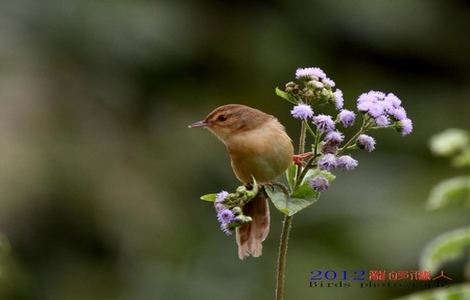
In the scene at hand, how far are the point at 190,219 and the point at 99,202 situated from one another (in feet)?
2.45

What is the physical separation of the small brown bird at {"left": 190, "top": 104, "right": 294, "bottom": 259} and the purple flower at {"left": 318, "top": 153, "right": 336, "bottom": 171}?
9cm

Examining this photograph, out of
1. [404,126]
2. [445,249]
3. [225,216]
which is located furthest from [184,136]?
[225,216]

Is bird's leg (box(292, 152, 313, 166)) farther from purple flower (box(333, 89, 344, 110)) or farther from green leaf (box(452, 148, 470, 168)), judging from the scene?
green leaf (box(452, 148, 470, 168))

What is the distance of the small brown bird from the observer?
6.44 feet

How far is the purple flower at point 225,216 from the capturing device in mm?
1866

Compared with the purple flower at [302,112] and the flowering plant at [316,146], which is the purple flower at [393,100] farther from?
the purple flower at [302,112]

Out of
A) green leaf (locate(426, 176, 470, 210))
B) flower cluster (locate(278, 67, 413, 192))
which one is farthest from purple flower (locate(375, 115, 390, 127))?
green leaf (locate(426, 176, 470, 210))

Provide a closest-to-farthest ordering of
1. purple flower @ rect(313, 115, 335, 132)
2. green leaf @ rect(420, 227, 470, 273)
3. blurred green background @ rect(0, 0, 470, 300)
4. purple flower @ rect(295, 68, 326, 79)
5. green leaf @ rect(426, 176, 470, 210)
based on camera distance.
Answer: purple flower @ rect(313, 115, 335, 132) → purple flower @ rect(295, 68, 326, 79) → green leaf @ rect(420, 227, 470, 273) → green leaf @ rect(426, 176, 470, 210) → blurred green background @ rect(0, 0, 470, 300)

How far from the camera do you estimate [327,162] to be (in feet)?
6.16

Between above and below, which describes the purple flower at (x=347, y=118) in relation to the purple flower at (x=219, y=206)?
above

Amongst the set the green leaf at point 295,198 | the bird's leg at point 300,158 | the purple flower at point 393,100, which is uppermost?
the purple flower at point 393,100

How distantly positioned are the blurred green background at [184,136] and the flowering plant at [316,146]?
4.38 metres

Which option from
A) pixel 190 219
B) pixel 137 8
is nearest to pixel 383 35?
pixel 137 8

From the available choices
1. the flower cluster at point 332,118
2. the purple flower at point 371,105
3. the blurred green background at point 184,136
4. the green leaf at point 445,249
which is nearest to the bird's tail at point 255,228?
the flower cluster at point 332,118
